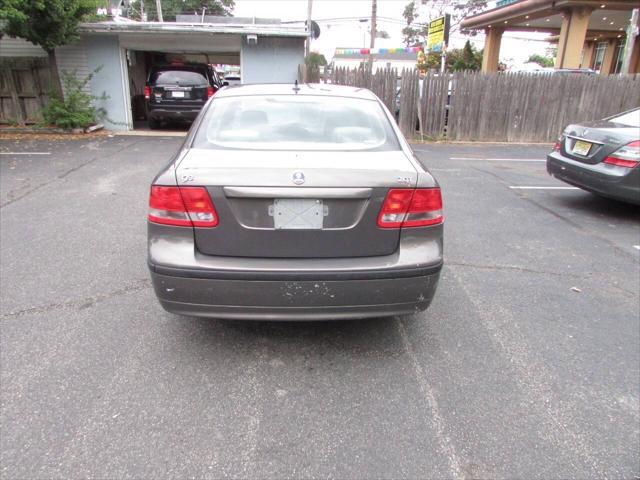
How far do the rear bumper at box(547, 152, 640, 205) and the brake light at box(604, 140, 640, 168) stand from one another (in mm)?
60

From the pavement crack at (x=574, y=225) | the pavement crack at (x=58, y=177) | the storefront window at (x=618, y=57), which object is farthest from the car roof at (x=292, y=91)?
the storefront window at (x=618, y=57)

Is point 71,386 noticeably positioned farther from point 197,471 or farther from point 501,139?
point 501,139

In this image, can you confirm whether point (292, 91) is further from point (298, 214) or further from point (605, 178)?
point (605, 178)

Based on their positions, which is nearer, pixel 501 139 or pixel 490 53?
pixel 501 139

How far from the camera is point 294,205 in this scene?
2.56 meters

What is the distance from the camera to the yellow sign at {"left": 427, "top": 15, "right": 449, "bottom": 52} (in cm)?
1473

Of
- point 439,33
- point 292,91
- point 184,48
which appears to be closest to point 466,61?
point 439,33

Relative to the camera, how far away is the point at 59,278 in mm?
4066

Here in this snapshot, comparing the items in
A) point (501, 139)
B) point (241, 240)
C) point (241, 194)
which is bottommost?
point (501, 139)

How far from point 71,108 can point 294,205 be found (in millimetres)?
12429

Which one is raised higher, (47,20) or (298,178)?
(47,20)

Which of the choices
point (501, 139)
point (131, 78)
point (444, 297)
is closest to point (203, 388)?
point (444, 297)

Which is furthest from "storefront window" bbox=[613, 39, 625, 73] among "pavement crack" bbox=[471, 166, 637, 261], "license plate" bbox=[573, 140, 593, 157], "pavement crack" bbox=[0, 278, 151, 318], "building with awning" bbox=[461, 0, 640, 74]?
"pavement crack" bbox=[0, 278, 151, 318]

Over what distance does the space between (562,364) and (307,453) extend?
5.87 feet
